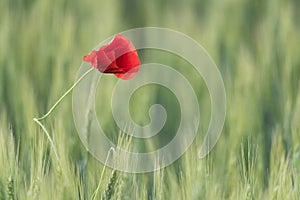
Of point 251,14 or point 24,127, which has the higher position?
point 251,14

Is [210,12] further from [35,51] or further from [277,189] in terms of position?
[277,189]

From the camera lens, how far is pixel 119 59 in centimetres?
114

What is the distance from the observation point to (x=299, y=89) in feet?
5.65

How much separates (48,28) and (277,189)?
2.72ft

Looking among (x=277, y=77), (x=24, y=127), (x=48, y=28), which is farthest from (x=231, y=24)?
(x=24, y=127)

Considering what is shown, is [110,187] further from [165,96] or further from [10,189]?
[165,96]

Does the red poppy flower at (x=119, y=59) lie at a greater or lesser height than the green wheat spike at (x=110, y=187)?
greater

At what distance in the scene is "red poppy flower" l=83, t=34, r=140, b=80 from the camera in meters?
1.13

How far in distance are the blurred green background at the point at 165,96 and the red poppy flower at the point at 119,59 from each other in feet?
0.47

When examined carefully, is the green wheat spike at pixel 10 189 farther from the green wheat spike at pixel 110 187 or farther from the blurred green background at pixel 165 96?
the green wheat spike at pixel 110 187

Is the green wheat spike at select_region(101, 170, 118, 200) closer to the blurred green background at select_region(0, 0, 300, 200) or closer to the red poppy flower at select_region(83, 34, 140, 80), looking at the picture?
the blurred green background at select_region(0, 0, 300, 200)

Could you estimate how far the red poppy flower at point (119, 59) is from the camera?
1127 millimetres

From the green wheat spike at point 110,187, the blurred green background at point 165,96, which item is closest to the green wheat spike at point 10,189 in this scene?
the blurred green background at point 165,96

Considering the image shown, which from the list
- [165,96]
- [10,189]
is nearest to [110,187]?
[10,189]
